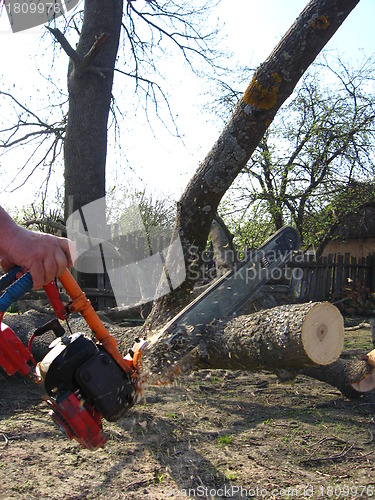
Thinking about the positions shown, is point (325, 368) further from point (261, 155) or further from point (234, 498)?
point (261, 155)

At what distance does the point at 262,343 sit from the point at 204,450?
2.56ft

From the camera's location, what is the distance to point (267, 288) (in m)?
7.05

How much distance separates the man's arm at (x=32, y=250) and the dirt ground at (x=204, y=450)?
1.20 m

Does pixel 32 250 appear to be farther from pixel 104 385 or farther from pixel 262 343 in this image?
pixel 262 343

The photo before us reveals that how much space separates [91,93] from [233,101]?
5.00m

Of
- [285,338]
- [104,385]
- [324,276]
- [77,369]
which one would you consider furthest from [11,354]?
[324,276]

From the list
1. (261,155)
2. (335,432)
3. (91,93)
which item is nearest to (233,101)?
(261,155)

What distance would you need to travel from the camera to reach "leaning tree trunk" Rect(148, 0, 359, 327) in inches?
142

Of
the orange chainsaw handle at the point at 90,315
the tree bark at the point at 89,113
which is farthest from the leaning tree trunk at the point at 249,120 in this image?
the tree bark at the point at 89,113

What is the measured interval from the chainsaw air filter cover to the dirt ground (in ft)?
1.78

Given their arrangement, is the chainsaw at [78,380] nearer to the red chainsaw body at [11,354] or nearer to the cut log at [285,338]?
the red chainsaw body at [11,354]

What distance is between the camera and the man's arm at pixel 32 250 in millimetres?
1676

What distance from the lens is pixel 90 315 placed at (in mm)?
2088

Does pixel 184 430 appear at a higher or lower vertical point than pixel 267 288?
lower
